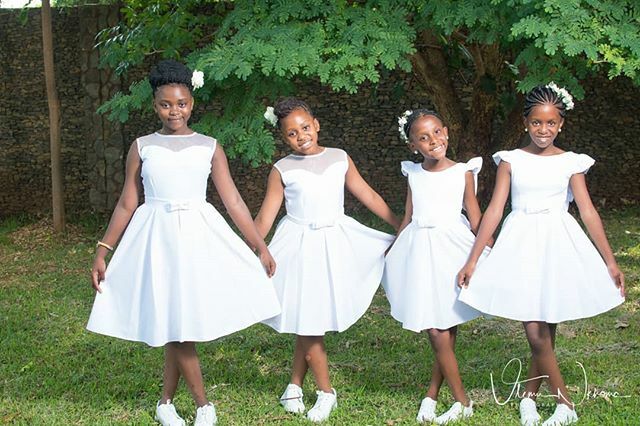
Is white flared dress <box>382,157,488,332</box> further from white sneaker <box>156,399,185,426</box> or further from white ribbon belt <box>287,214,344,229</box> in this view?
white sneaker <box>156,399,185,426</box>

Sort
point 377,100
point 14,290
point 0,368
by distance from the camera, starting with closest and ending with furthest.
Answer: point 0,368 → point 14,290 → point 377,100

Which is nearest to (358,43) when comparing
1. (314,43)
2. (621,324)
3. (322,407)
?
(314,43)

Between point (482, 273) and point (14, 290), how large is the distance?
482 centimetres

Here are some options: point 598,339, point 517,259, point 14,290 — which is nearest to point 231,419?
point 517,259

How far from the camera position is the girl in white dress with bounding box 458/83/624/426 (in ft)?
11.7

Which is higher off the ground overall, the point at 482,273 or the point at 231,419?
the point at 482,273

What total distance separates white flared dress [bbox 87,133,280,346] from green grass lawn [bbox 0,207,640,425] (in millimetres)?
616

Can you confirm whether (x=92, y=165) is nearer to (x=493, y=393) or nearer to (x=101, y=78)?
(x=101, y=78)

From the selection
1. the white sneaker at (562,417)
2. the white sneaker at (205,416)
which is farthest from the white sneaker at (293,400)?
the white sneaker at (562,417)

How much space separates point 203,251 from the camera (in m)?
3.60

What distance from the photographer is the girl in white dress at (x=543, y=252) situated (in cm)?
357

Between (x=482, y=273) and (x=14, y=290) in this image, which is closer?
(x=482, y=273)

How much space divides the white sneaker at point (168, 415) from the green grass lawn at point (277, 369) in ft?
0.28

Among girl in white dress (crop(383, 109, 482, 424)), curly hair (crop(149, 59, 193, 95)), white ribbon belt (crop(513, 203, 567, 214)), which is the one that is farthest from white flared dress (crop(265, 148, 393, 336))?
white ribbon belt (crop(513, 203, 567, 214))
